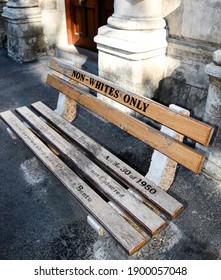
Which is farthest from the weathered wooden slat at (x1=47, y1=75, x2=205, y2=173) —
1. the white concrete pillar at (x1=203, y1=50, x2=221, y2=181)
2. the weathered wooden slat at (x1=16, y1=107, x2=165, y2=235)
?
the white concrete pillar at (x1=203, y1=50, x2=221, y2=181)

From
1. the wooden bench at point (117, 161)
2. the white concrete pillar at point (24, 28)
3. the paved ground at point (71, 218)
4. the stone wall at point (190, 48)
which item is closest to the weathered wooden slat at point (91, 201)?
the wooden bench at point (117, 161)

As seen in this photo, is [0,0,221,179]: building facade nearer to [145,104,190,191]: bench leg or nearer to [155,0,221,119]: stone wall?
[155,0,221,119]: stone wall

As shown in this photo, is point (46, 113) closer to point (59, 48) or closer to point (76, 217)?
point (76, 217)

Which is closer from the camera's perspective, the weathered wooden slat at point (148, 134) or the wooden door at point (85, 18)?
the weathered wooden slat at point (148, 134)

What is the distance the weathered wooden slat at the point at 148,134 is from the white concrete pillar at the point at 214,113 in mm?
569

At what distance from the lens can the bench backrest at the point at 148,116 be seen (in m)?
2.09

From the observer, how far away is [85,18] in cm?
514

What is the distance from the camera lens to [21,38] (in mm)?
5602

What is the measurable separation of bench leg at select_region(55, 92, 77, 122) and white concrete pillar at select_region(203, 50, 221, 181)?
65.2 inches

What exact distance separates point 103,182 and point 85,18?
12.3 ft

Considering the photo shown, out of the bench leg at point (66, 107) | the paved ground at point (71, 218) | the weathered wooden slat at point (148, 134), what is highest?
the weathered wooden slat at point (148, 134)

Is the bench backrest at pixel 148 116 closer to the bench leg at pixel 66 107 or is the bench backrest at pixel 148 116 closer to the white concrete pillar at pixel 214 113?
the bench leg at pixel 66 107

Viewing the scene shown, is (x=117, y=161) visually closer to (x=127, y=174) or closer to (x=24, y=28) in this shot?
(x=127, y=174)

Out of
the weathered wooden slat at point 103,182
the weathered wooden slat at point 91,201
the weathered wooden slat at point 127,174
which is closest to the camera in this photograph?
the weathered wooden slat at point 91,201
